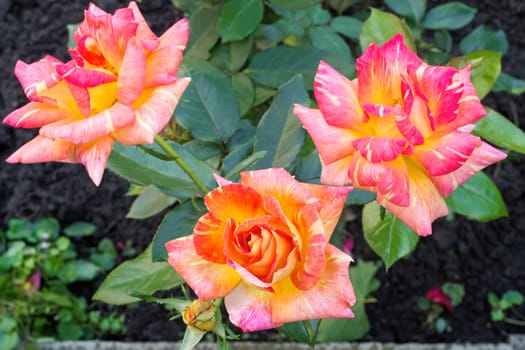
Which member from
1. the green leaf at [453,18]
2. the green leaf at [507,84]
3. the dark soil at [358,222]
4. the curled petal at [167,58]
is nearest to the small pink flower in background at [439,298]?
the dark soil at [358,222]

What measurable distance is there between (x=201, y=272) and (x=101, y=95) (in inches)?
7.7

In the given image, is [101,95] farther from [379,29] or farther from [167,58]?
[379,29]

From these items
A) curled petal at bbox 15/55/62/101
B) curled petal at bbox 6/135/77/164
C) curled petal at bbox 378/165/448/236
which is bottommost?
curled petal at bbox 378/165/448/236

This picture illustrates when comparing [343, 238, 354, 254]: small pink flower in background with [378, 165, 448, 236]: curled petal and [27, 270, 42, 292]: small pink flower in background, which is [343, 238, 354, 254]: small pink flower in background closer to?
[27, 270, 42, 292]: small pink flower in background

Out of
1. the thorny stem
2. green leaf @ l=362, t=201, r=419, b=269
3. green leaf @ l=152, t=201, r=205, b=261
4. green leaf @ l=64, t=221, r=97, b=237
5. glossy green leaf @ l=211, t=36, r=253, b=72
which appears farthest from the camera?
green leaf @ l=64, t=221, r=97, b=237

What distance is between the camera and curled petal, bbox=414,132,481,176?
1.85 ft

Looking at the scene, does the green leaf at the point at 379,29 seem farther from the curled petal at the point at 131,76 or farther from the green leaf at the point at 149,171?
the curled petal at the point at 131,76

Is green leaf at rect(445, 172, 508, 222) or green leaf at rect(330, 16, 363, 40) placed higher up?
green leaf at rect(330, 16, 363, 40)

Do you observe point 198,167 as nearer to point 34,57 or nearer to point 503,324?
point 503,324

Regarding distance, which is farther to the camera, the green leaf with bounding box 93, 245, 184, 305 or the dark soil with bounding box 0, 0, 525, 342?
the dark soil with bounding box 0, 0, 525, 342

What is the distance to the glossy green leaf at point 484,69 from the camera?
955mm

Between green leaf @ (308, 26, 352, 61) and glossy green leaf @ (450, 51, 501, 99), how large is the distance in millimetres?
243

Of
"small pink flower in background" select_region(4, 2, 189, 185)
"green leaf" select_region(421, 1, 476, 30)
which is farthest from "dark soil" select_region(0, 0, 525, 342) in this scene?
"small pink flower in background" select_region(4, 2, 189, 185)

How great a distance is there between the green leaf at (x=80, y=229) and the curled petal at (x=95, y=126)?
44.8 inches
